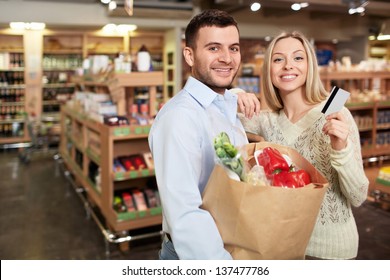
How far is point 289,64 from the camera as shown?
1.41m

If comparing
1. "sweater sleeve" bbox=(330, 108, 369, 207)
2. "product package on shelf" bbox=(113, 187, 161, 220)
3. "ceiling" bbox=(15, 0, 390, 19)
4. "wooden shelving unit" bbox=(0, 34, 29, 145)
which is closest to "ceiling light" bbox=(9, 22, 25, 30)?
"wooden shelving unit" bbox=(0, 34, 29, 145)

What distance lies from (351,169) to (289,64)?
1.36ft

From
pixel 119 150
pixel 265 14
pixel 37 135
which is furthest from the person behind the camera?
pixel 265 14

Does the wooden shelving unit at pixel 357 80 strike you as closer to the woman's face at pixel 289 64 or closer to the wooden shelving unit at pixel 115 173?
the wooden shelving unit at pixel 115 173

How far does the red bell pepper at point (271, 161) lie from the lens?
1.06 m

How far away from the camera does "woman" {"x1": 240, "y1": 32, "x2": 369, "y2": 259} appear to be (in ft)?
4.64

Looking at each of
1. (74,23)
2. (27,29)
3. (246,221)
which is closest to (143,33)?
(74,23)

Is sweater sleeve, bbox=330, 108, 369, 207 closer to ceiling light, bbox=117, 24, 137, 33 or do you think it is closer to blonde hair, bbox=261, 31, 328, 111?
blonde hair, bbox=261, 31, 328, 111

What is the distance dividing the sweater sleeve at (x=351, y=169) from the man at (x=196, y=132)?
0.32m

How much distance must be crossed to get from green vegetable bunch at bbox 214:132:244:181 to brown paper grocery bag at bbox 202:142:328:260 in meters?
0.03

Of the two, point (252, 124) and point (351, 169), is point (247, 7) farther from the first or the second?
point (351, 169)

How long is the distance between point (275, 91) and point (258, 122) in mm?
181

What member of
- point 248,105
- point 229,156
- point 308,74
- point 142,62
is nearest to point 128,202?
point 142,62

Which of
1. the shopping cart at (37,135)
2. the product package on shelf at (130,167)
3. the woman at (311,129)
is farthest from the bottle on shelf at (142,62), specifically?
the shopping cart at (37,135)
